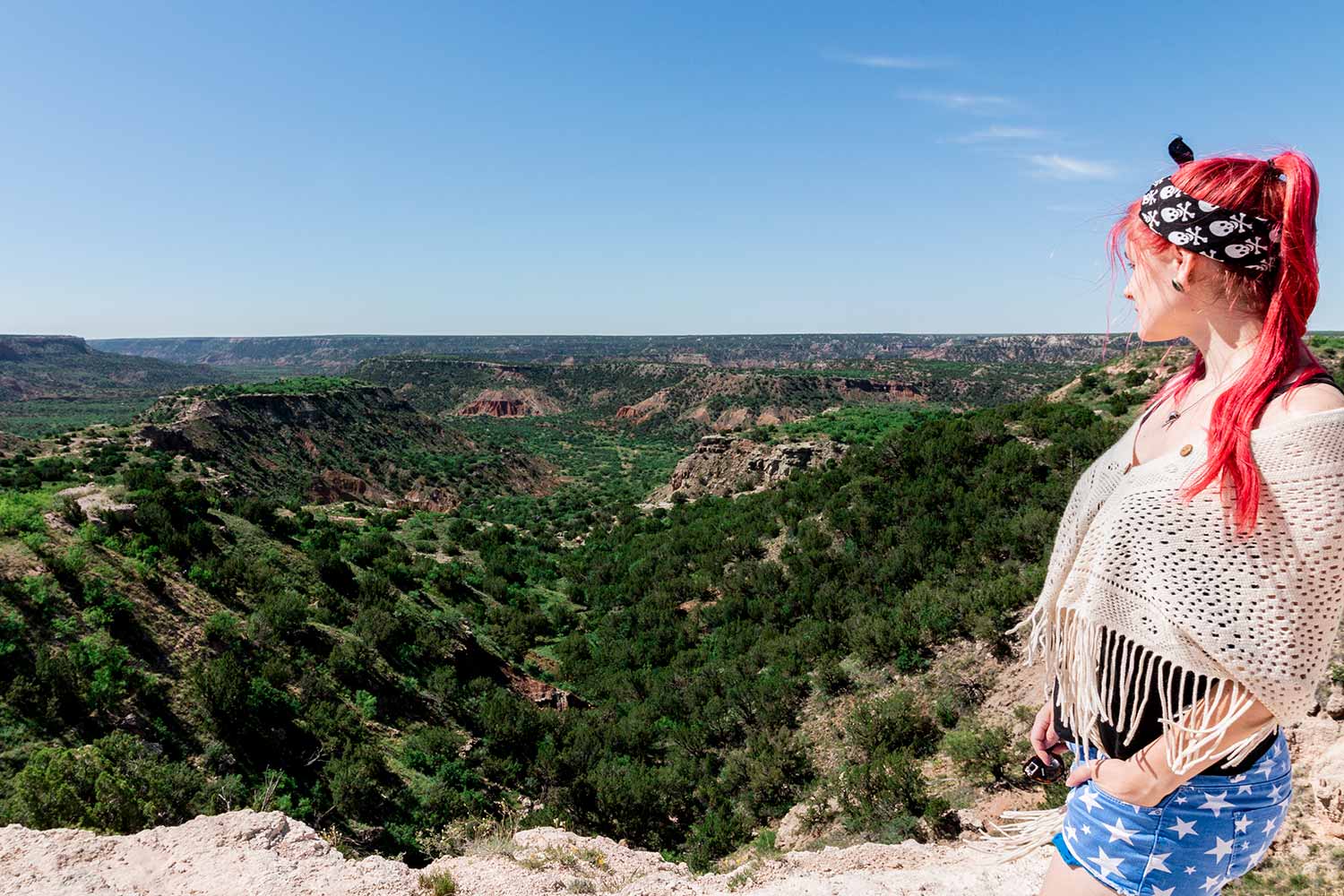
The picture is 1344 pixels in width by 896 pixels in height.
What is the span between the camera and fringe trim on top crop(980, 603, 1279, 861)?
5.17 feet

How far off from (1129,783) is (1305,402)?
101 centimetres

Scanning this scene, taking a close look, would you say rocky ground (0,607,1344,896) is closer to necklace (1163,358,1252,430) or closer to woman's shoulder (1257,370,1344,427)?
necklace (1163,358,1252,430)

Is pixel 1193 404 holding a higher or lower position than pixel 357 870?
higher

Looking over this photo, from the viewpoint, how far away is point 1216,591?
4.97 feet

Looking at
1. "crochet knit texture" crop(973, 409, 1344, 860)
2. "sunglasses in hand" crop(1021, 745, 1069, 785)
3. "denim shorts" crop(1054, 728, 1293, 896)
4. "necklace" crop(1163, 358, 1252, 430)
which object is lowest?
"sunglasses in hand" crop(1021, 745, 1069, 785)

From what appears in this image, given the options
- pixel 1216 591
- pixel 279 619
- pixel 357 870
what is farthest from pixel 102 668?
pixel 1216 591

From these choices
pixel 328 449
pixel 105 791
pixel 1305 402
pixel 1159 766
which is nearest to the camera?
pixel 1305 402

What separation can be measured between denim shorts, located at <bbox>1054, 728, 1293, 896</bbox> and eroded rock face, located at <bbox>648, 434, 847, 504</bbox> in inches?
1146

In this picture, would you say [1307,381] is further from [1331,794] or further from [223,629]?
[223,629]

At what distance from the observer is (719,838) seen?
30.5ft

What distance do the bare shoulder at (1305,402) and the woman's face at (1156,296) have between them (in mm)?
410

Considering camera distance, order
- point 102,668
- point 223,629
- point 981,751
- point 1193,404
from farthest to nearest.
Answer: point 223,629 < point 102,668 < point 981,751 < point 1193,404

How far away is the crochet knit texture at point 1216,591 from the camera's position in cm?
140

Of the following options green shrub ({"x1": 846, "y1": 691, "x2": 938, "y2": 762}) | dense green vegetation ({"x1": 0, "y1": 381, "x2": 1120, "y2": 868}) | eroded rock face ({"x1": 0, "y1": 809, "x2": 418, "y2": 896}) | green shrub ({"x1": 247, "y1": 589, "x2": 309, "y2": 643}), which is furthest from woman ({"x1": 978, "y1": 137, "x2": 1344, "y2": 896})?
green shrub ({"x1": 247, "y1": 589, "x2": 309, "y2": 643})
